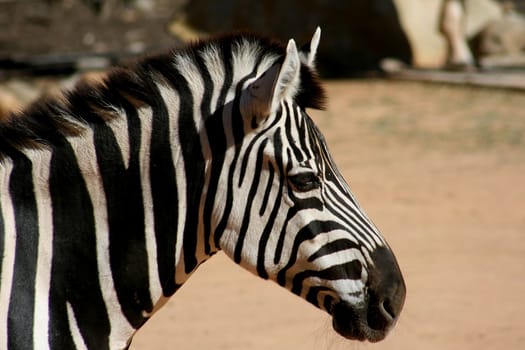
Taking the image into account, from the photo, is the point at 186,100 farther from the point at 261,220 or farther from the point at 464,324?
the point at 464,324

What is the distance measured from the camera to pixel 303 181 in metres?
2.72

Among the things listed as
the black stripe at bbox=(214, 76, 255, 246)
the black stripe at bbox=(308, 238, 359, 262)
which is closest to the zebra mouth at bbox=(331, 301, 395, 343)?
the black stripe at bbox=(308, 238, 359, 262)

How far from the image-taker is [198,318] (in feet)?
19.5

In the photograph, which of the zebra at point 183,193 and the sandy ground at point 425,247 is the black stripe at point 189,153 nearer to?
the zebra at point 183,193

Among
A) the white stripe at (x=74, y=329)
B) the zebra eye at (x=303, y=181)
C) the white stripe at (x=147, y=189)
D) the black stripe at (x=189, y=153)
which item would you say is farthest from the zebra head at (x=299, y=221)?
the white stripe at (x=74, y=329)

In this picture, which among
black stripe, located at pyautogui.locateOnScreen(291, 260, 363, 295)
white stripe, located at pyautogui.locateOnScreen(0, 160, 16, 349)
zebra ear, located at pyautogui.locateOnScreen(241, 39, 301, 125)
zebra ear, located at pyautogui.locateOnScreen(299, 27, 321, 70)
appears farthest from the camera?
zebra ear, located at pyautogui.locateOnScreen(299, 27, 321, 70)

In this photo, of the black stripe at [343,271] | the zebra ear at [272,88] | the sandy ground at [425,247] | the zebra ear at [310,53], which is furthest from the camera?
the sandy ground at [425,247]

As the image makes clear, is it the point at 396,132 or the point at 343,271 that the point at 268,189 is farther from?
the point at 396,132

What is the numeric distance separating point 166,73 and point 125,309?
0.73 m

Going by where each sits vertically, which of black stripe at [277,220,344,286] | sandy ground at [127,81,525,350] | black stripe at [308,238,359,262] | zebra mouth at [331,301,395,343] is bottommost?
sandy ground at [127,81,525,350]

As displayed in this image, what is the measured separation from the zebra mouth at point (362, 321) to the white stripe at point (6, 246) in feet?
3.18

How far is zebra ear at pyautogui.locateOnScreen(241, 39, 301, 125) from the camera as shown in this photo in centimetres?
264

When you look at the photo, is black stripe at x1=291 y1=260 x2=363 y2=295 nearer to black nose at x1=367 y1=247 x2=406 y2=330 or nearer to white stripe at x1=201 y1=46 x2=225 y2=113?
black nose at x1=367 y1=247 x2=406 y2=330

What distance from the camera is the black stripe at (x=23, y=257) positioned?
254 cm
